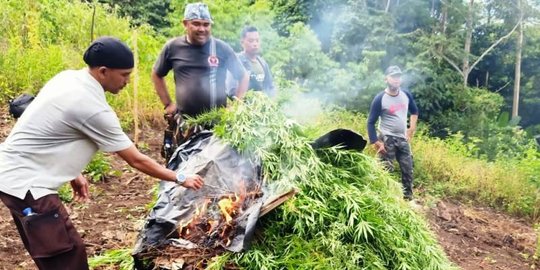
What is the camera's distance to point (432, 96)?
18156 millimetres

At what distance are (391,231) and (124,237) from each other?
209 cm

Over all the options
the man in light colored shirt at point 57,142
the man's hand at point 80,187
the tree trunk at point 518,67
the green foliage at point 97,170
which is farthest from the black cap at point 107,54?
the tree trunk at point 518,67

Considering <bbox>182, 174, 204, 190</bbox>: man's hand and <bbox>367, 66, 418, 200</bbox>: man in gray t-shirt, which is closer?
<bbox>182, 174, 204, 190</bbox>: man's hand

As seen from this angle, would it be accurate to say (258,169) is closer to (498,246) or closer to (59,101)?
(59,101)

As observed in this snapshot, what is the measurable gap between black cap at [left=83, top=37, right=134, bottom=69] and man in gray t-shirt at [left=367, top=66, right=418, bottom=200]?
3.86 metres

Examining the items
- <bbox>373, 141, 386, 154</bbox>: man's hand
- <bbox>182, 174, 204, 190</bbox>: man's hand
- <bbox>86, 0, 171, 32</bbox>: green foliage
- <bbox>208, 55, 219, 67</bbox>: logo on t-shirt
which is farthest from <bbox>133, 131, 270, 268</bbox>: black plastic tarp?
<bbox>86, 0, 171, 32</bbox>: green foliage

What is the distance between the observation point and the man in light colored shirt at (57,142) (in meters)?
2.26

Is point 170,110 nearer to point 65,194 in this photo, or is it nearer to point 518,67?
point 65,194

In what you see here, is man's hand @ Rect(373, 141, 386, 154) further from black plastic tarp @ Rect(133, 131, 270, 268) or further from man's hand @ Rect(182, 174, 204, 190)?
man's hand @ Rect(182, 174, 204, 190)

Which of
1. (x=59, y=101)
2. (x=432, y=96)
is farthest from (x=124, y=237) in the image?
(x=432, y=96)

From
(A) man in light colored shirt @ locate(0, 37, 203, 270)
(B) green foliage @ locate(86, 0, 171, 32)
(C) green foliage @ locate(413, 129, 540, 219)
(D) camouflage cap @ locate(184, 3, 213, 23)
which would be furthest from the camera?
(B) green foliage @ locate(86, 0, 171, 32)

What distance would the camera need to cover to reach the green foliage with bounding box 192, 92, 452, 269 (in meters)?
Answer: 2.61

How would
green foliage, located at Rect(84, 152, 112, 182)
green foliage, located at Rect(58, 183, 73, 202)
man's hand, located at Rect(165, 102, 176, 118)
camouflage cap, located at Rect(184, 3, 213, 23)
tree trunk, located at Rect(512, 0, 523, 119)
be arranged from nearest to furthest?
1. camouflage cap, located at Rect(184, 3, 213, 23)
2. man's hand, located at Rect(165, 102, 176, 118)
3. green foliage, located at Rect(58, 183, 73, 202)
4. green foliage, located at Rect(84, 152, 112, 182)
5. tree trunk, located at Rect(512, 0, 523, 119)

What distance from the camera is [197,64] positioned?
3971 mm
